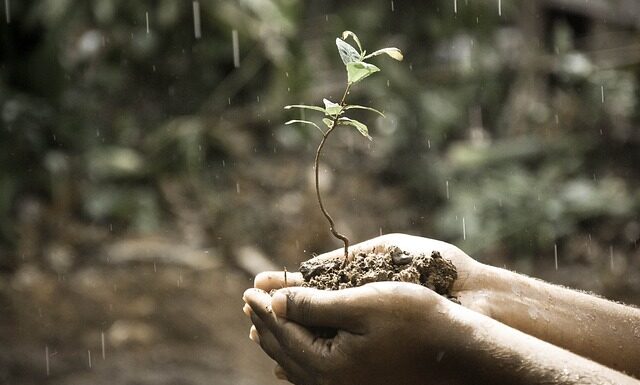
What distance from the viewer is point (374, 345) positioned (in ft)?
5.06

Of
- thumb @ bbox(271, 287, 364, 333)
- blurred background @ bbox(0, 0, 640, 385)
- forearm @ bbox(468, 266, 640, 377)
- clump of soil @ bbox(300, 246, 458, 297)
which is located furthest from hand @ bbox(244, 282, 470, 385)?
blurred background @ bbox(0, 0, 640, 385)

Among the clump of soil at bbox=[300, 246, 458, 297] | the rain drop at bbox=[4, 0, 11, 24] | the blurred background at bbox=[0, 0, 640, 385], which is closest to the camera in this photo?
the clump of soil at bbox=[300, 246, 458, 297]

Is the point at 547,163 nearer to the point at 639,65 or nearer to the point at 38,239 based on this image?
the point at 639,65

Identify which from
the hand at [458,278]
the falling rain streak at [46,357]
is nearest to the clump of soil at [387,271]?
the hand at [458,278]

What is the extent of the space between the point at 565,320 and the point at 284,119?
17.3 ft

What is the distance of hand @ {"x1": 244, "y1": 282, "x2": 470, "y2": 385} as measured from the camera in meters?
1.53

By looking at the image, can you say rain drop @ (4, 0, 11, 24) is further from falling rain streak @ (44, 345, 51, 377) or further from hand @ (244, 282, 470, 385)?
hand @ (244, 282, 470, 385)

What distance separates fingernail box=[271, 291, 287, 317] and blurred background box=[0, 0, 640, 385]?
105 inches

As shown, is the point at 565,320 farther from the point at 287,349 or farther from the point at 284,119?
the point at 284,119

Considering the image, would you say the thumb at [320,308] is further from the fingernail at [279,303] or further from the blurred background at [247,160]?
the blurred background at [247,160]

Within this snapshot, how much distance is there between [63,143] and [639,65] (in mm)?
5493

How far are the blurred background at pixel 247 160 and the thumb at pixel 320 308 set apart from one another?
106 inches

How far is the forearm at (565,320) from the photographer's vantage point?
76.9 inches

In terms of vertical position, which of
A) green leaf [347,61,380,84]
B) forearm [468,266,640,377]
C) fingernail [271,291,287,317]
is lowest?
forearm [468,266,640,377]
